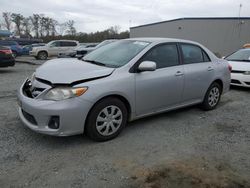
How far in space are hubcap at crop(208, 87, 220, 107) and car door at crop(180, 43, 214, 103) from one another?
0.94 ft

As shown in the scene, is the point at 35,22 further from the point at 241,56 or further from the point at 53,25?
the point at 241,56

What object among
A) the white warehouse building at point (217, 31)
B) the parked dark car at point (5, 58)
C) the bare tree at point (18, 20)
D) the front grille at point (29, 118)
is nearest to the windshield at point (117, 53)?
the front grille at point (29, 118)

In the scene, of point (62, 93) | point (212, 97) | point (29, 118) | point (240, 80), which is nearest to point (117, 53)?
point (62, 93)

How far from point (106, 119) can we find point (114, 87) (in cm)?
49

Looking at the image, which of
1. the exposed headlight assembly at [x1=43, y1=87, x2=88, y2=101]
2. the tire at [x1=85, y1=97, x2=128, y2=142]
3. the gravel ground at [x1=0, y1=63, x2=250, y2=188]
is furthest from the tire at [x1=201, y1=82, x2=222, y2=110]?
the exposed headlight assembly at [x1=43, y1=87, x2=88, y2=101]

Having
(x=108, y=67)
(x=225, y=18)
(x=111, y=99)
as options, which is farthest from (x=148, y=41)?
(x=225, y=18)

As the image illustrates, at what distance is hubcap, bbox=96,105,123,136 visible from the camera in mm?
3807

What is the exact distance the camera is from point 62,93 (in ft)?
11.5

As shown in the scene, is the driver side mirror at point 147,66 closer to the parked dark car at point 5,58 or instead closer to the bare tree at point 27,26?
the parked dark car at point 5,58

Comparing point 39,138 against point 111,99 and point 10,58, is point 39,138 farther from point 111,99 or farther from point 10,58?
point 10,58

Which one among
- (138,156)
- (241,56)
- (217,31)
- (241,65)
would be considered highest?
(217,31)

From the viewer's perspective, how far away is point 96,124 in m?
3.77

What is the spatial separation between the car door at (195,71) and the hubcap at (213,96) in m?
0.29

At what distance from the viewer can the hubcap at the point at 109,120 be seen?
3807 mm
